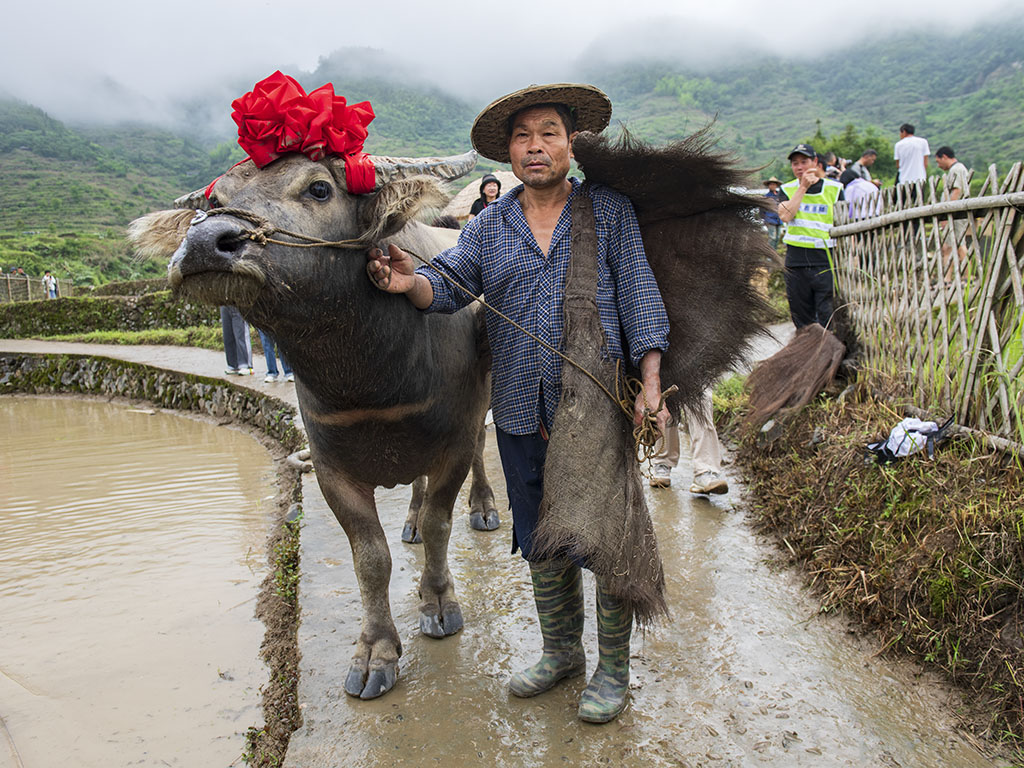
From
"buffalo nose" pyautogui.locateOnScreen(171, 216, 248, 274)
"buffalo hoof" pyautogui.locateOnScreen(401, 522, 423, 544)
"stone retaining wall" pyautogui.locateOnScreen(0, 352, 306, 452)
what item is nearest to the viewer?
"buffalo nose" pyautogui.locateOnScreen(171, 216, 248, 274)

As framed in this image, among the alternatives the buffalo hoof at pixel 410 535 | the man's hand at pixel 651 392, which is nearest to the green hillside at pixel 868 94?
the buffalo hoof at pixel 410 535

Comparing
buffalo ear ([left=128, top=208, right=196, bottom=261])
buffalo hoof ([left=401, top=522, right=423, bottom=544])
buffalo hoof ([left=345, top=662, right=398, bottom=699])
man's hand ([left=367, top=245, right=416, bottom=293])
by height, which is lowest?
buffalo hoof ([left=345, top=662, right=398, bottom=699])

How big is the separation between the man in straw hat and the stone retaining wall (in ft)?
14.1

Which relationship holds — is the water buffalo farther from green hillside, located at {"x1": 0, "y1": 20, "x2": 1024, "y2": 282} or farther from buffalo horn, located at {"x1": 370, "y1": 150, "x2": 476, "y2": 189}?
green hillside, located at {"x1": 0, "y1": 20, "x2": 1024, "y2": 282}

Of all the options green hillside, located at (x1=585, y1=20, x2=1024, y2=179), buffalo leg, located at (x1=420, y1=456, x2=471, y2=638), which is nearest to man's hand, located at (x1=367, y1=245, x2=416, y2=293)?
buffalo leg, located at (x1=420, y1=456, x2=471, y2=638)

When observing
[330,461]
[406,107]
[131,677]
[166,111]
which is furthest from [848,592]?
[166,111]

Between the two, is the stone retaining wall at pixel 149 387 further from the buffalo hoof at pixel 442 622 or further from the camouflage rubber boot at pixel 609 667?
the camouflage rubber boot at pixel 609 667

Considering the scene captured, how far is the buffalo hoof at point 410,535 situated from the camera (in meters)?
3.87

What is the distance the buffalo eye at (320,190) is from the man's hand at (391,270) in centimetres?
20

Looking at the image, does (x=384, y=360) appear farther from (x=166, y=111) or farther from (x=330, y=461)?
(x=166, y=111)

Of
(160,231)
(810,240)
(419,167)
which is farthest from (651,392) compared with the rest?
(810,240)

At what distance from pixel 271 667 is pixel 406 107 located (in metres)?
59.7

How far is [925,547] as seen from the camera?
9.07 ft

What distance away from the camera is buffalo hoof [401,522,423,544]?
12.7 feet
